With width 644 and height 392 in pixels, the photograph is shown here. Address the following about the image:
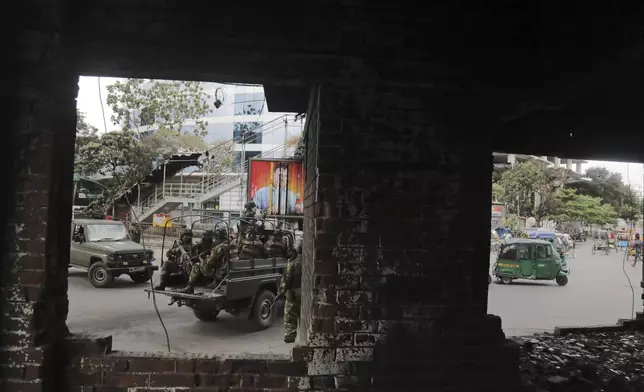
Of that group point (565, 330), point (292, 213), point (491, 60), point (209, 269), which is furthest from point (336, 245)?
point (292, 213)

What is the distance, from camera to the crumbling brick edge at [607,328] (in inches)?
255

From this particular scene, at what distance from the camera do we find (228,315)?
970 cm

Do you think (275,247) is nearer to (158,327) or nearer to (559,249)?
(158,327)

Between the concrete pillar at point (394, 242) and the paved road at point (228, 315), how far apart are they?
4538 mm

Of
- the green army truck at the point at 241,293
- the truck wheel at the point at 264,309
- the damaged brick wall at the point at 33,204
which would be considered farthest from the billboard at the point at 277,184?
the damaged brick wall at the point at 33,204

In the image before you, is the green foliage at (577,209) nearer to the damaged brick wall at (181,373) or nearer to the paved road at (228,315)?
the paved road at (228,315)

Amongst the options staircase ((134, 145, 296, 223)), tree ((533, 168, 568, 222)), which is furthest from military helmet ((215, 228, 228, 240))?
tree ((533, 168, 568, 222))

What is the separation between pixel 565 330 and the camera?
6.47 meters

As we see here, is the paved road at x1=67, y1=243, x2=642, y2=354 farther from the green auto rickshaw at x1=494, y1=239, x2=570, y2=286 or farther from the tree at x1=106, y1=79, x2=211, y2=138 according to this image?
the tree at x1=106, y1=79, x2=211, y2=138

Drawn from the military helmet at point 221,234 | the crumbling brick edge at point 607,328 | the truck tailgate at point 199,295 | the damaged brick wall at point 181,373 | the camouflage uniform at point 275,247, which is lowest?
the crumbling brick edge at point 607,328

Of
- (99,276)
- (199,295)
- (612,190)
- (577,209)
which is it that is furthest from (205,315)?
(612,190)

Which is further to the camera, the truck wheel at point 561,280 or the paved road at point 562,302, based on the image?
the truck wheel at point 561,280

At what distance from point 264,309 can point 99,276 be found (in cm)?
649

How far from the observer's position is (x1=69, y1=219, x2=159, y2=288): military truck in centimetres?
1248
